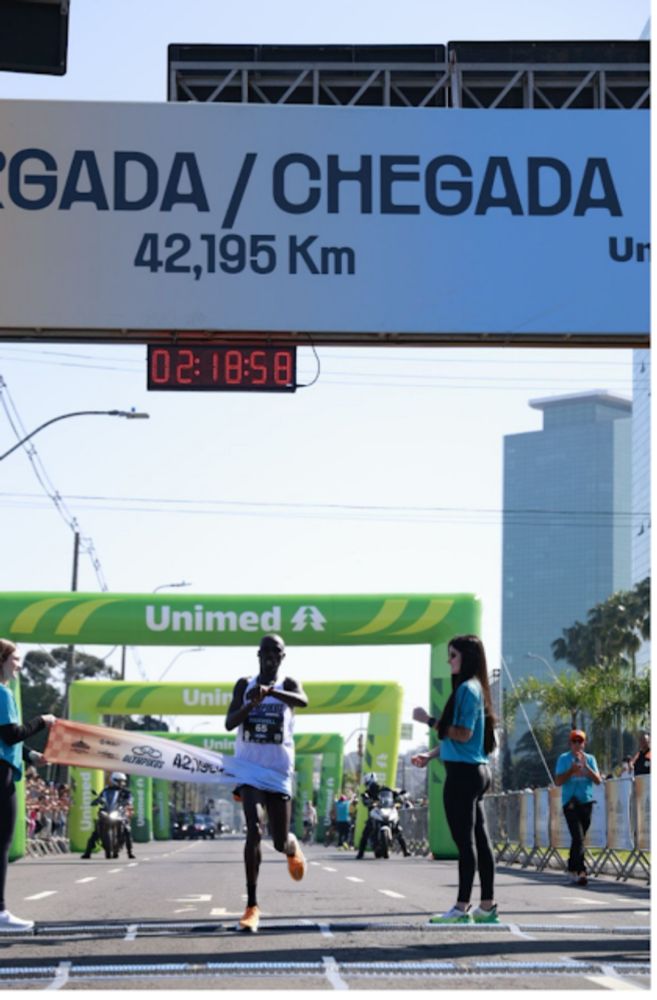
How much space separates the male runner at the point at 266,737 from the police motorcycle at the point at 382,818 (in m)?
23.0

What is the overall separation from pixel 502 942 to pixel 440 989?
2294mm

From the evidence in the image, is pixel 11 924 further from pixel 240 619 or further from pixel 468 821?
pixel 240 619

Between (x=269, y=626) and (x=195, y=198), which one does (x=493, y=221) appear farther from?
(x=269, y=626)

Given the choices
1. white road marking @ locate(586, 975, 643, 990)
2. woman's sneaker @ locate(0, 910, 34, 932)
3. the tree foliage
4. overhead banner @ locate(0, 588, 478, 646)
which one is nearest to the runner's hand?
woman's sneaker @ locate(0, 910, 34, 932)

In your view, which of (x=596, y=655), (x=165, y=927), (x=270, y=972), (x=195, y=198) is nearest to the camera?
(x=270, y=972)

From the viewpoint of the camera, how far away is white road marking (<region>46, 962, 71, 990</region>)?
25.3ft

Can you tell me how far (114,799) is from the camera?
31125 millimetres

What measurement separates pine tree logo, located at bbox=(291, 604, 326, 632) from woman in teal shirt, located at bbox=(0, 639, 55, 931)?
61.4ft

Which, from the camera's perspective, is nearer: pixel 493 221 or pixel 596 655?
pixel 493 221

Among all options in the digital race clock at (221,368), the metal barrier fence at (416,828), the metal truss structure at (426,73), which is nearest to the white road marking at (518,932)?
the digital race clock at (221,368)

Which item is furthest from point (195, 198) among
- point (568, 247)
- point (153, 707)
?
point (153, 707)

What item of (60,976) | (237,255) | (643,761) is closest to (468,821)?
(60,976)

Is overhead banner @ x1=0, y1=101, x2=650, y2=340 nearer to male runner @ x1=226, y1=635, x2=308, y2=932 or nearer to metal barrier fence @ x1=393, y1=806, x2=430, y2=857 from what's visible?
male runner @ x1=226, y1=635, x2=308, y2=932

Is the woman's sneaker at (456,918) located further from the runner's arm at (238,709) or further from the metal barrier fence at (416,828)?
the metal barrier fence at (416,828)
